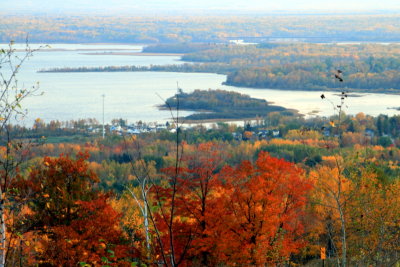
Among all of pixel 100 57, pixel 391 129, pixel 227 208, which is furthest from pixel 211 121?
pixel 100 57

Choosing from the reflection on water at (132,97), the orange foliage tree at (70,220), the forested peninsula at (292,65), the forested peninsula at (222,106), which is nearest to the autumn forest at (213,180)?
the orange foliage tree at (70,220)

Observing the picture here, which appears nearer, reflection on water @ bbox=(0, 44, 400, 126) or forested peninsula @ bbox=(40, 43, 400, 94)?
reflection on water @ bbox=(0, 44, 400, 126)

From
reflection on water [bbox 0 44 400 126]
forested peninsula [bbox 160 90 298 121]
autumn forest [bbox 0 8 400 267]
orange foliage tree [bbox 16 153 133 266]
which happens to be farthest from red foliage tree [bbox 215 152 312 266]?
forested peninsula [bbox 160 90 298 121]

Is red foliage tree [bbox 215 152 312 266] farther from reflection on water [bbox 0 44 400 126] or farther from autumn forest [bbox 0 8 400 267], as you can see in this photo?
reflection on water [bbox 0 44 400 126]

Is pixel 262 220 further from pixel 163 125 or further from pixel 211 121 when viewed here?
pixel 211 121

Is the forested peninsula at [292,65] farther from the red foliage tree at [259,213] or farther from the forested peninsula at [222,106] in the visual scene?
the red foliage tree at [259,213]

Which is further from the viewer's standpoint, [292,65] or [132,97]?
[292,65]

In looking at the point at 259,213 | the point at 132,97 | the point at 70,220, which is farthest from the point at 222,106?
the point at 70,220

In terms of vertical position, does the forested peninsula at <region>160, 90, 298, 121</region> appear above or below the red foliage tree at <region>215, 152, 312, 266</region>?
below

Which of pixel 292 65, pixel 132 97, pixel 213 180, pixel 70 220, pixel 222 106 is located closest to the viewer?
pixel 70 220

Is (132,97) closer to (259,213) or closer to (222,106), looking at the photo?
(222,106)
